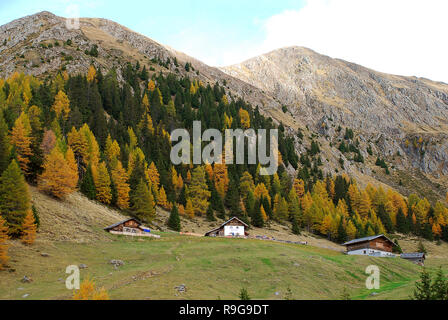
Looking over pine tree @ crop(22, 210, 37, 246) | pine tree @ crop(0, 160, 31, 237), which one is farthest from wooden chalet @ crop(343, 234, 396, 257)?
pine tree @ crop(0, 160, 31, 237)

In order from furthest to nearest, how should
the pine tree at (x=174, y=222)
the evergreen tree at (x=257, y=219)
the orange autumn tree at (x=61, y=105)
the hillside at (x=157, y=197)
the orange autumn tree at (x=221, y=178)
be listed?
the orange autumn tree at (x=221, y=178) < the orange autumn tree at (x=61, y=105) < the evergreen tree at (x=257, y=219) < the pine tree at (x=174, y=222) < the hillside at (x=157, y=197)

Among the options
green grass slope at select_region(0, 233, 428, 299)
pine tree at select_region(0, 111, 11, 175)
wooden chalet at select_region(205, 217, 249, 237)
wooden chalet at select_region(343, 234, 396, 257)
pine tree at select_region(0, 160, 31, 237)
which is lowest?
wooden chalet at select_region(343, 234, 396, 257)

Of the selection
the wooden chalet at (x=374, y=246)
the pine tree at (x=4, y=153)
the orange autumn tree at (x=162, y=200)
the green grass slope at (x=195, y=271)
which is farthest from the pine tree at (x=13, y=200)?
the wooden chalet at (x=374, y=246)

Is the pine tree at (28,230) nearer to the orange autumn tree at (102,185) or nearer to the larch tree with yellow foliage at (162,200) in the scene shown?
the orange autumn tree at (102,185)

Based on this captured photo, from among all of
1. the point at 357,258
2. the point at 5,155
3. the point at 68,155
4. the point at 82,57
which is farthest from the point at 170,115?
the point at 357,258

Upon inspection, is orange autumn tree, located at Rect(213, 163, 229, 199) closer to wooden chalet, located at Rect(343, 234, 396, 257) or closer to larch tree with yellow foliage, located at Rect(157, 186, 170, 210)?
larch tree with yellow foliage, located at Rect(157, 186, 170, 210)

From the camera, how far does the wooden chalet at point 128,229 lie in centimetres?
6344

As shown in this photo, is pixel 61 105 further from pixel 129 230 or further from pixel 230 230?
pixel 230 230

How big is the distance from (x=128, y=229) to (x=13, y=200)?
22.1m

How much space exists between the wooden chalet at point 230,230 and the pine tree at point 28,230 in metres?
42.5

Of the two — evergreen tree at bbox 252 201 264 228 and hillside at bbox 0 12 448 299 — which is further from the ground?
hillside at bbox 0 12 448 299

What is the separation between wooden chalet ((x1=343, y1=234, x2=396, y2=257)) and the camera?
80.1 metres

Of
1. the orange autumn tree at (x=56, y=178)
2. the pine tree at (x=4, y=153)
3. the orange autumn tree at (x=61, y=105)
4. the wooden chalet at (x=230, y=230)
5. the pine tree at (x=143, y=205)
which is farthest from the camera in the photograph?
the orange autumn tree at (x=61, y=105)

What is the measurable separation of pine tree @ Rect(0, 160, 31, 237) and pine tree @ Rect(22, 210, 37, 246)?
0.65m
